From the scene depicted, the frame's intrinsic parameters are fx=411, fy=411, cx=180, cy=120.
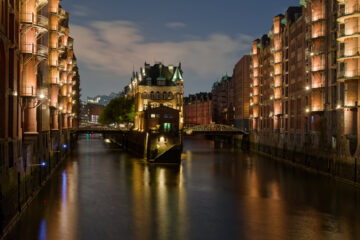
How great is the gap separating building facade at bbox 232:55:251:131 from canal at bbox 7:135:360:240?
74.4 m

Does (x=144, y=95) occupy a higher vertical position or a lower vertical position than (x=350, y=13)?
lower

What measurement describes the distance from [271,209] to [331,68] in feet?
105

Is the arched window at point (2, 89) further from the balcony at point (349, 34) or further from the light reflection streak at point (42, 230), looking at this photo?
the balcony at point (349, 34)

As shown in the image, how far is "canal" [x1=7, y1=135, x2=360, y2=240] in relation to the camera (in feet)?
92.9

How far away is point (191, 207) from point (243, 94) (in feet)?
346

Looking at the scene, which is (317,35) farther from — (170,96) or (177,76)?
(177,76)

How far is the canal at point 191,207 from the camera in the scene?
92.9 feet

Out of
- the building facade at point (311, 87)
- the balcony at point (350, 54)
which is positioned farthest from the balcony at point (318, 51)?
the balcony at point (350, 54)

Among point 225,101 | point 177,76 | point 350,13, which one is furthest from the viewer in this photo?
point 225,101

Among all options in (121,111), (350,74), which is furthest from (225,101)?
(350,74)

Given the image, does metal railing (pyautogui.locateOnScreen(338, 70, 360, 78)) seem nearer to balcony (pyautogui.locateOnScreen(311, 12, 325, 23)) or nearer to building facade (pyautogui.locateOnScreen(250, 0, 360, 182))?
building facade (pyautogui.locateOnScreen(250, 0, 360, 182))

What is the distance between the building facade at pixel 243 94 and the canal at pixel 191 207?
244 feet

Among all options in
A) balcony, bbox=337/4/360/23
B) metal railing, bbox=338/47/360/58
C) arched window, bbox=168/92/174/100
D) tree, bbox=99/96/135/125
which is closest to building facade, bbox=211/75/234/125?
tree, bbox=99/96/135/125

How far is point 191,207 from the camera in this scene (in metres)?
37.2
